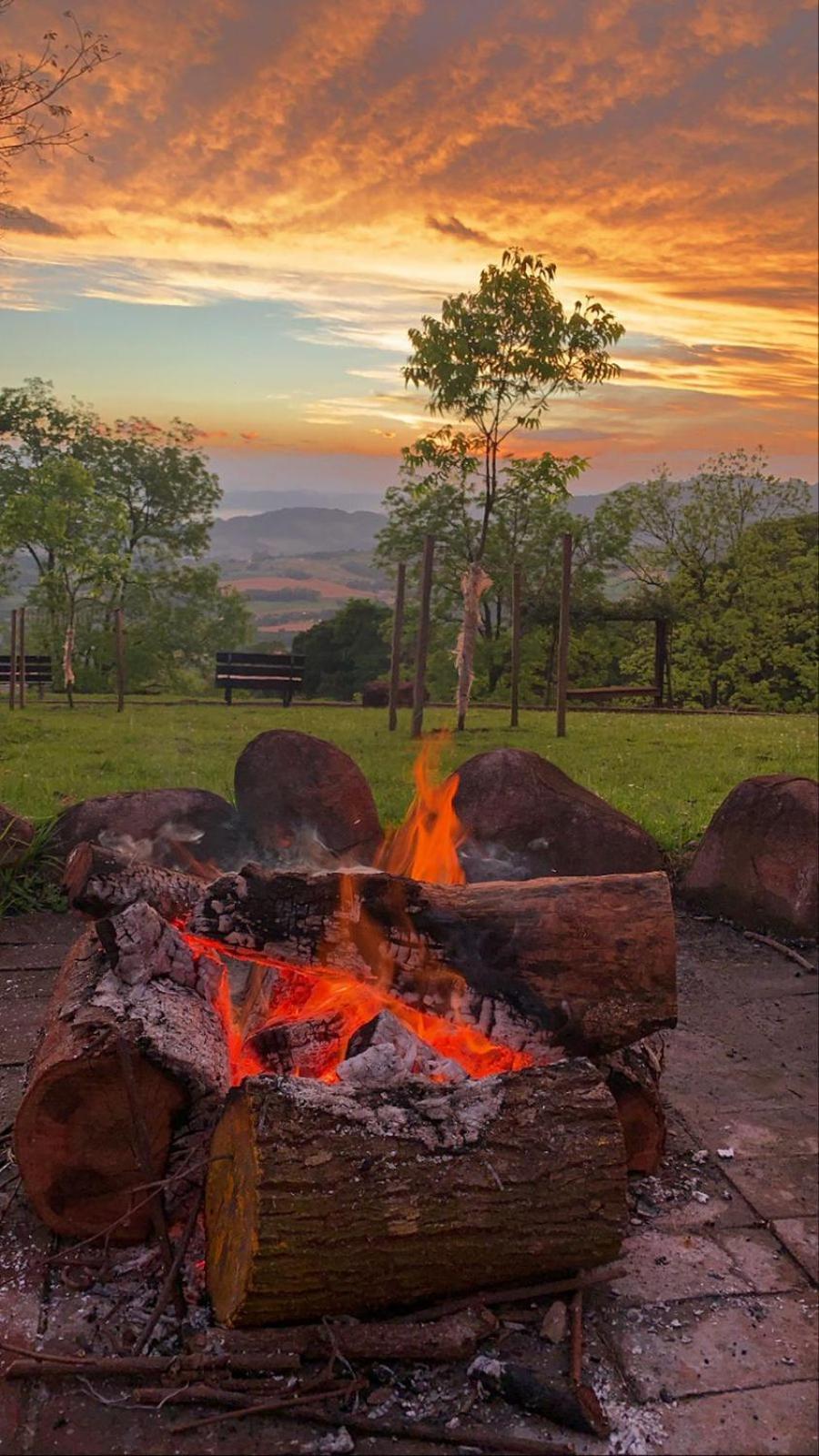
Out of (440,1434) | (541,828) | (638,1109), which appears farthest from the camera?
(541,828)

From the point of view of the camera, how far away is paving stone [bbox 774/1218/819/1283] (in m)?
3.04

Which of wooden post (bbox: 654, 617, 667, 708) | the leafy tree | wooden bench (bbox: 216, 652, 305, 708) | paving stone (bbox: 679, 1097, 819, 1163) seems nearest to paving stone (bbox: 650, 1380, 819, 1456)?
paving stone (bbox: 679, 1097, 819, 1163)

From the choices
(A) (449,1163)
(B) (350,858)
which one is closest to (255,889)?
(A) (449,1163)

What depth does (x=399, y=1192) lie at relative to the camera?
2.54 meters

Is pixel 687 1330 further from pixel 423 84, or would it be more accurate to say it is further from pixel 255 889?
pixel 423 84

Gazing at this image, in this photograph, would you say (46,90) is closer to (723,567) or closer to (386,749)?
(386,749)

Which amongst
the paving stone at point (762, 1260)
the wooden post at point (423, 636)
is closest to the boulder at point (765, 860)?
the paving stone at point (762, 1260)

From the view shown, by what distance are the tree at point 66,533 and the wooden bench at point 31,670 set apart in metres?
0.38

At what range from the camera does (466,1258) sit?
258 cm

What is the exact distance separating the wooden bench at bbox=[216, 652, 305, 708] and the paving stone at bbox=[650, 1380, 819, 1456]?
1591cm

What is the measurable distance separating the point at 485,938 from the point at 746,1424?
151 centimetres

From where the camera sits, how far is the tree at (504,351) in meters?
13.9

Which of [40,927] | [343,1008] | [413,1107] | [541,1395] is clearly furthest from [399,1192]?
[40,927]

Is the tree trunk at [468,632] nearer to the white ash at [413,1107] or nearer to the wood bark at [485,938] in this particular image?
the wood bark at [485,938]
